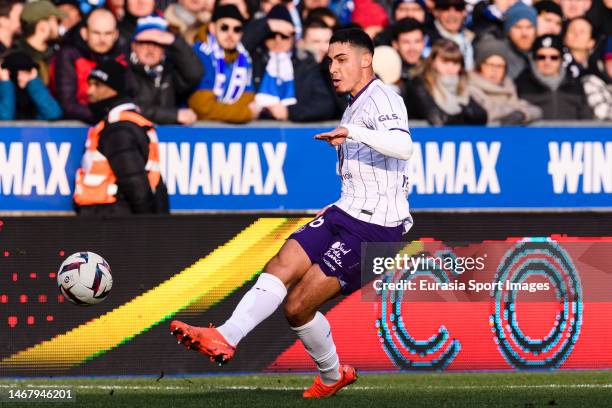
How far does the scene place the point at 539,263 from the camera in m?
10.5

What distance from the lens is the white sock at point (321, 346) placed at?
8320 mm

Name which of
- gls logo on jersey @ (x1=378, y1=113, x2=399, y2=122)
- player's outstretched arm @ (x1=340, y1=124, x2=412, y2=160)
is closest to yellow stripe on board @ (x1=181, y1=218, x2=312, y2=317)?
gls logo on jersey @ (x1=378, y1=113, x2=399, y2=122)

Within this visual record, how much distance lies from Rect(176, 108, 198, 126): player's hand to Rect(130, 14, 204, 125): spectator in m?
0.26

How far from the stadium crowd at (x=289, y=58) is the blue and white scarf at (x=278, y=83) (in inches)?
0.5

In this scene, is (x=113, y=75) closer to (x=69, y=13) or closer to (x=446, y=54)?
(x=69, y=13)

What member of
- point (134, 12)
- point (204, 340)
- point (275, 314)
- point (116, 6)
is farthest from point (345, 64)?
point (116, 6)

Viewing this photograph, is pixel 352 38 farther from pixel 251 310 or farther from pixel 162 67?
pixel 162 67

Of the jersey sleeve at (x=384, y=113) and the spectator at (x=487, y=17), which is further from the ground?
the spectator at (x=487, y=17)

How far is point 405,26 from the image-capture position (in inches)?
502

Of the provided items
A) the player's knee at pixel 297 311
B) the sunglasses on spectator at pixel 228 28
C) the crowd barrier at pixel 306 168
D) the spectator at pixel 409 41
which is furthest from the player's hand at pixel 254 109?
the player's knee at pixel 297 311

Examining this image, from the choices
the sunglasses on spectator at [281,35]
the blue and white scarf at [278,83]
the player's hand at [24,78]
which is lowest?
the blue and white scarf at [278,83]

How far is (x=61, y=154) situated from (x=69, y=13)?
1.95m

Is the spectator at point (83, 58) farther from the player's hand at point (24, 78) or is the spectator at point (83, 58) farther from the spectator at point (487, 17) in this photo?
the spectator at point (487, 17)

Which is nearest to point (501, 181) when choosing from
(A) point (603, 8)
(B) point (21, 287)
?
(A) point (603, 8)
